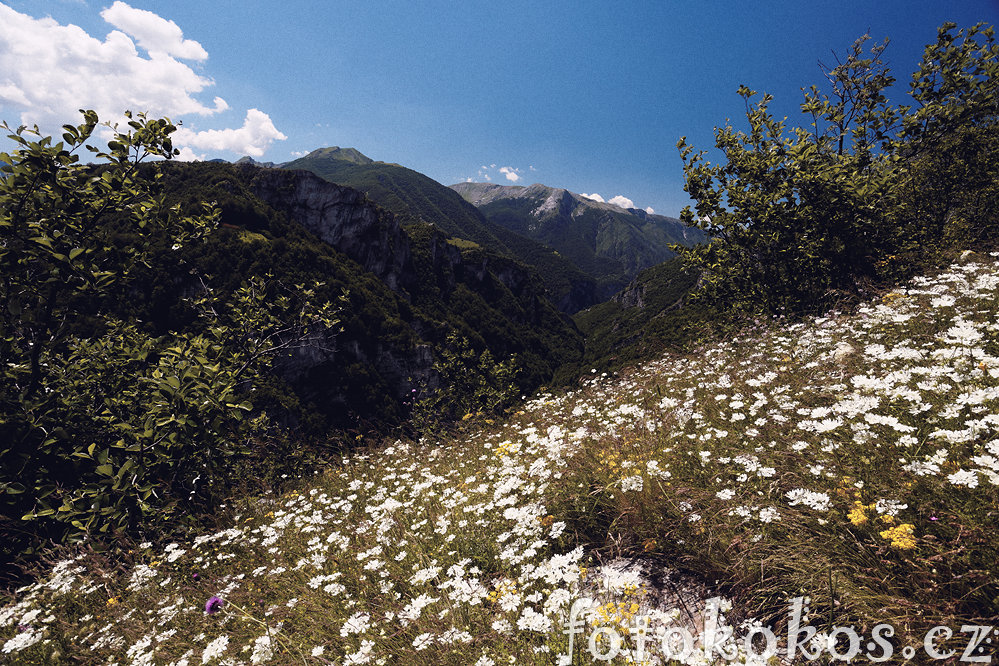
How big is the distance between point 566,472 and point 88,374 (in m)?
7.15

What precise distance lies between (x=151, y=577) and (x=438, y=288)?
16057 centimetres

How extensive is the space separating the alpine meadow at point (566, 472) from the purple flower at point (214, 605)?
14 cm

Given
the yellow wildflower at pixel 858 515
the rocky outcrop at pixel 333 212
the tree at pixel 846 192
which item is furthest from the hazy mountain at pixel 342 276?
the yellow wildflower at pixel 858 515

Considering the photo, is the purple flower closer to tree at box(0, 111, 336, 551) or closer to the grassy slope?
the grassy slope

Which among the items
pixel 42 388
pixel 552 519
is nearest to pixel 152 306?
pixel 42 388

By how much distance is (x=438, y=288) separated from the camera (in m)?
162

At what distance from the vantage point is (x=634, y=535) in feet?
11.3

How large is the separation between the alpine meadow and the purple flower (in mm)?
141

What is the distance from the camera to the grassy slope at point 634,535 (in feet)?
7.93

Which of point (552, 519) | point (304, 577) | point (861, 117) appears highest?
point (861, 117)

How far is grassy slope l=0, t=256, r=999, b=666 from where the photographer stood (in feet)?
7.93

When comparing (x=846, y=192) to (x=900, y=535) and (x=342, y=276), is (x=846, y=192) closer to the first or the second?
(x=900, y=535)

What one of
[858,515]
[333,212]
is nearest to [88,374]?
[858,515]

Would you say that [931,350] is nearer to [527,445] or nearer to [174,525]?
[527,445]
